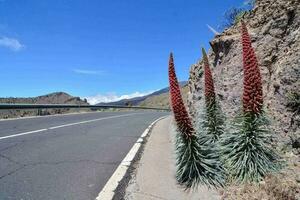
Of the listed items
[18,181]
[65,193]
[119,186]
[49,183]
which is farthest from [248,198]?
[18,181]

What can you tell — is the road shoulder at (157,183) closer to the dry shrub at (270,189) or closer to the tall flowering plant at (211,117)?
the dry shrub at (270,189)

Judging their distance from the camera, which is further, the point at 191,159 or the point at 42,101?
the point at 42,101

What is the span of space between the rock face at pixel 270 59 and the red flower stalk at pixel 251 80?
0.95 metres

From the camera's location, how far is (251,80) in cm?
540

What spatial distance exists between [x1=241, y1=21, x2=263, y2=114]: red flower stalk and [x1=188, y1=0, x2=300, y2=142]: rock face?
955mm

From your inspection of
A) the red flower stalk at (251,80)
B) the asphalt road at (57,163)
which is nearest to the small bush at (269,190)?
the red flower stalk at (251,80)

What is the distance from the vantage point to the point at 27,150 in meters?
8.68

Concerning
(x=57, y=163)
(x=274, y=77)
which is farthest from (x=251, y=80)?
(x=57, y=163)

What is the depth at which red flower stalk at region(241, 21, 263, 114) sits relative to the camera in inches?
213

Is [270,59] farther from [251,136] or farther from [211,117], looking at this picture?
[251,136]

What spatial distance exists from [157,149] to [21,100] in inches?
928

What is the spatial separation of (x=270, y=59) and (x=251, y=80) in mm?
2742

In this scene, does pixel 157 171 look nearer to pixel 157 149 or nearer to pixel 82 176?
pixel 82 176

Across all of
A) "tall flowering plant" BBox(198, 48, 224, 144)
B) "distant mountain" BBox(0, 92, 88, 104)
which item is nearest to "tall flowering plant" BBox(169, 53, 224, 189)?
"tall flowering plant" BBox(198, 48, 224, 144)
